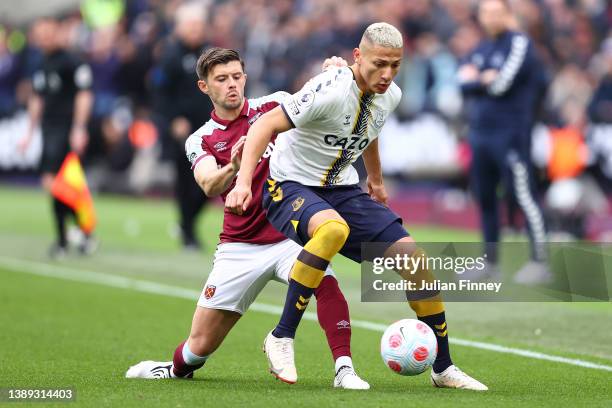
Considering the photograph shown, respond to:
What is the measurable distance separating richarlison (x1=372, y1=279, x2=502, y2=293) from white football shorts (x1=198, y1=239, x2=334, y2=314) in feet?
1.90

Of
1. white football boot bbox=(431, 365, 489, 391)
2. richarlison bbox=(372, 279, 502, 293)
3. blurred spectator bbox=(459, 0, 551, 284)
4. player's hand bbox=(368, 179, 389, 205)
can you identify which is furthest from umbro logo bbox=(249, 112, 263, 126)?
blurred spectator bbox=(459, 0, 551, 284)

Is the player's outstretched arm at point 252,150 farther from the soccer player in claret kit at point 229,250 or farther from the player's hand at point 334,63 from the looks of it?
the player's hand at point 334,63

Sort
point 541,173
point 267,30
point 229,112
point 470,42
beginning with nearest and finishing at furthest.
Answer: point 229,112
point 541,173
point 470,42
point 267,30

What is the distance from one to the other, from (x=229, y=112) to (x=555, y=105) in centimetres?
1151

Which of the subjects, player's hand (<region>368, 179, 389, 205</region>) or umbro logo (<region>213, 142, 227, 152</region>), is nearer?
umbro logo (<region>213, 142, 227, 152</region>)

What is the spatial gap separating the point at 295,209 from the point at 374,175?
823mm

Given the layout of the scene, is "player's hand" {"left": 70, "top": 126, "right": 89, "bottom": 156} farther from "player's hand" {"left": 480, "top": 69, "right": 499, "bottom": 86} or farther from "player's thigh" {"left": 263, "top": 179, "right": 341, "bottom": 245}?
"player's thigh" {"left": 263, "top": 179, "right": 341, "bottom": 245}

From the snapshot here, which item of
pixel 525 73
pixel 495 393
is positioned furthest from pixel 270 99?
pixel 525 73

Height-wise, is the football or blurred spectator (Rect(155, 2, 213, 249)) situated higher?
blurred spectator (Rect(155, 2, 213, 249))

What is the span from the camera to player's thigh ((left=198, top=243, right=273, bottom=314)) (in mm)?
6930

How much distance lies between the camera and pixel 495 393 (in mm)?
6508

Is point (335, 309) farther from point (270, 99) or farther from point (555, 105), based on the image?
point (555, 105)

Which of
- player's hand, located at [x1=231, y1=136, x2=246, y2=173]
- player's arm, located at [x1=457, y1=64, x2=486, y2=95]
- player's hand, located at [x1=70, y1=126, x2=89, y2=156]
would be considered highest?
player's arm, located at [x1=457, y1=64, x2=486, y2=95]

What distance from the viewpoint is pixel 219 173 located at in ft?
21.6
